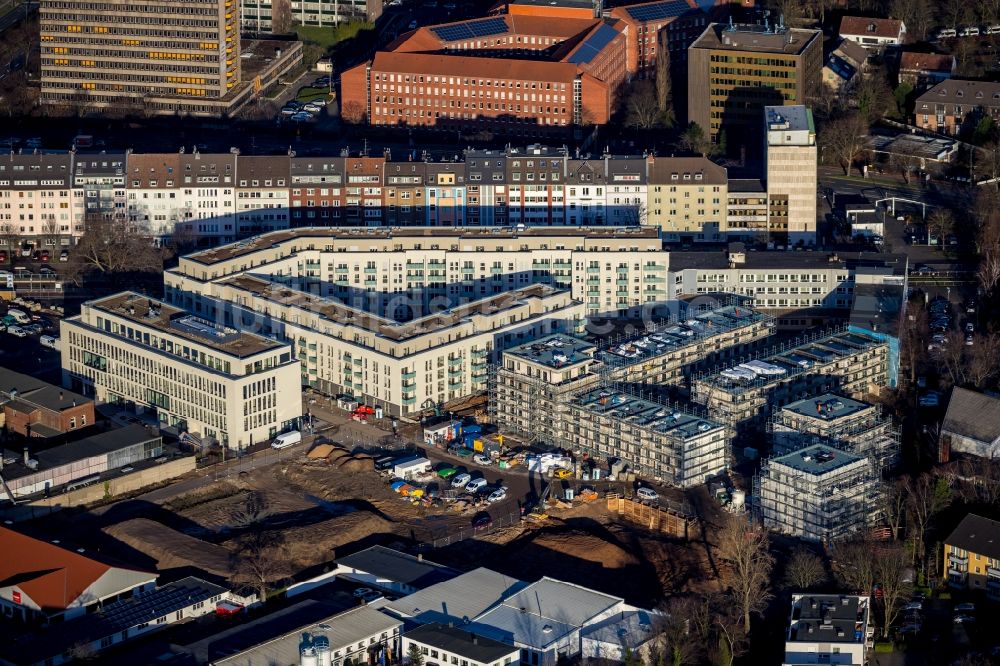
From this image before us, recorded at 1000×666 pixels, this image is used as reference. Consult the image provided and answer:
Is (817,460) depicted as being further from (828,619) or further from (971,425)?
(828,619)

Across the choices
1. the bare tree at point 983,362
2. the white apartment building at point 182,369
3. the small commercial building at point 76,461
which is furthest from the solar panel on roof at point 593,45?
the small commercial building at point 76,461

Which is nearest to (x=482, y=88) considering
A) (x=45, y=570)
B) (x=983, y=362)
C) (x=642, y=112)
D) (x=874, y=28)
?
(x=642, y=112)

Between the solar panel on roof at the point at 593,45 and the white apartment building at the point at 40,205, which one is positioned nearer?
the white apartment building at the point at 40,205

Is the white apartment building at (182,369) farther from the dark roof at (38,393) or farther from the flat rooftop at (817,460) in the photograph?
the flat rooftop at (817,460)

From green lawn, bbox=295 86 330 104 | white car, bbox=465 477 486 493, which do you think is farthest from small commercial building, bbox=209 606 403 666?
green lawn, bbox=295 86 330 104

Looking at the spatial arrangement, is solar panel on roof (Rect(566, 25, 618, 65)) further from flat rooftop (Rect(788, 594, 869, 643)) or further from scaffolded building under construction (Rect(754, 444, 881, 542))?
flat rooftop (Rect(788, 594, 869, 643))

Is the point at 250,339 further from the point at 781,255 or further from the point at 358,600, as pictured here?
the point at 781,255

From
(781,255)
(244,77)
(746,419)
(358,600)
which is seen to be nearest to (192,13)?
(244,77)
